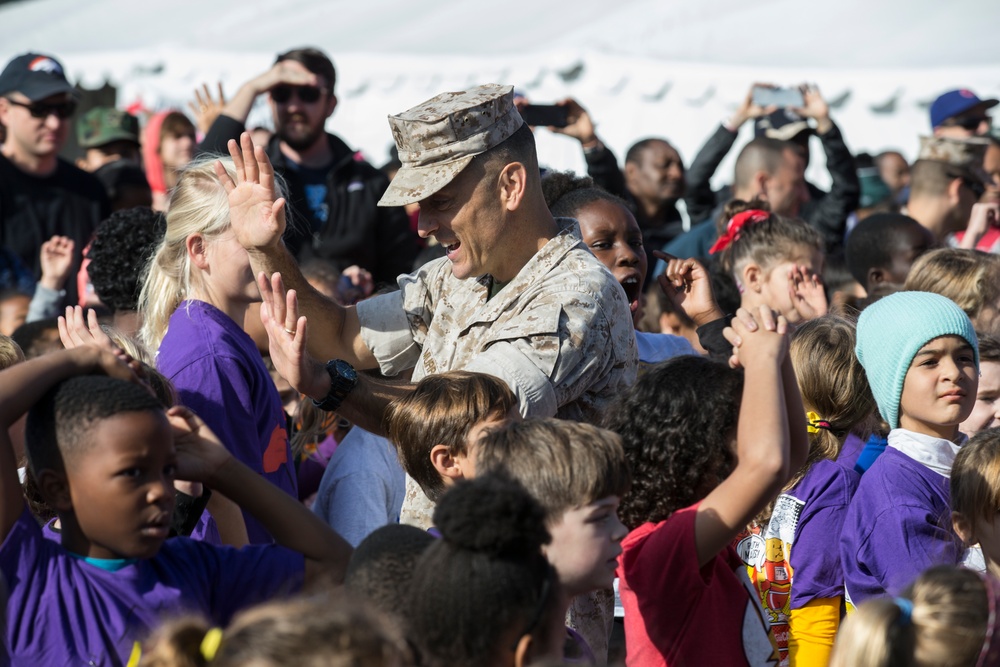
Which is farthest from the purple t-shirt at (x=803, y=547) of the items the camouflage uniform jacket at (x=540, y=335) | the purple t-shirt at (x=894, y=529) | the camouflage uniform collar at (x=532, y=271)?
the camouflage uniform collar at (x=532, y=271)

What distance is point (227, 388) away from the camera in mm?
3211

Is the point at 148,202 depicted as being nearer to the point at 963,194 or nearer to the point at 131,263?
the point at 131,263

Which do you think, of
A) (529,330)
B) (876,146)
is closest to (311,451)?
(529,330)

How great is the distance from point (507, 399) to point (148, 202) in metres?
4.91

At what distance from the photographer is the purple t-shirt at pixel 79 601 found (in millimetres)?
2334

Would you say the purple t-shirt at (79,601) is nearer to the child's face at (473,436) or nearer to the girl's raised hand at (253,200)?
the child's face at (473,436)

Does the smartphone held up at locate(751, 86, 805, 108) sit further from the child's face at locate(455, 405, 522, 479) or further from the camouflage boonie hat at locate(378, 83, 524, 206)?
the child's face at locate(455, 405, 522, 479)

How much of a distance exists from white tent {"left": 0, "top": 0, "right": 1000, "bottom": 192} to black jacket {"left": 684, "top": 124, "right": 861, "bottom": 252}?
191 centimetres

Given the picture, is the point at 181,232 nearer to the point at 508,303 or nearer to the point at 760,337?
the point at 508,303

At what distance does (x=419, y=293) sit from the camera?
369cm

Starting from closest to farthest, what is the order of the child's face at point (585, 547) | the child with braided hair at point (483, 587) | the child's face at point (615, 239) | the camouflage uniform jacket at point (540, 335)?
1. the child with braided hair at point (483, 587)
2. the child's face at point (585, 547)
3. the camouflage uniform jacket at point (540, 335)
4. the child's face at point (615, 239)

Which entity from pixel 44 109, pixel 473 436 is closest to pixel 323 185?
pixel 44 109

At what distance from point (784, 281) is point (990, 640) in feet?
11.0

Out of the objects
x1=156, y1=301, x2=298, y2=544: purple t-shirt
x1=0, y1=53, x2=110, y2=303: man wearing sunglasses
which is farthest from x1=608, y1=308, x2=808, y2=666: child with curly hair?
x1=0, y1=53, x2=110, y2=303: man wearing sunglasses
